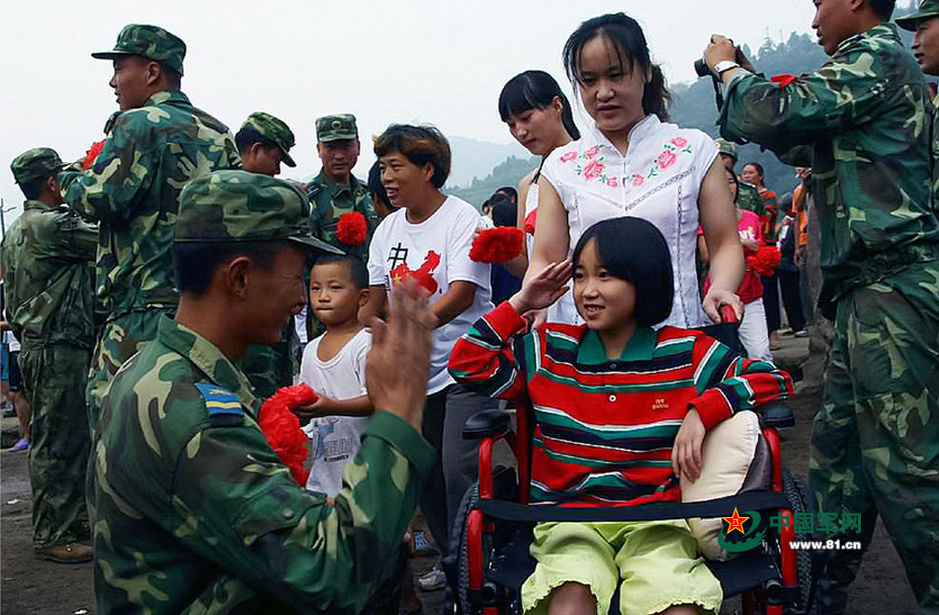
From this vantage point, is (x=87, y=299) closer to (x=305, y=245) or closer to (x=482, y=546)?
(x=482, y=546)

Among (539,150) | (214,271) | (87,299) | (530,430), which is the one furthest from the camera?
(87,299)

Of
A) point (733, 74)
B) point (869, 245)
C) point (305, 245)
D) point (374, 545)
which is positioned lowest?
point (374, 545)

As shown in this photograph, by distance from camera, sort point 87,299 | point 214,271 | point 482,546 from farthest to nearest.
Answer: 1. point 87,299
2. point 482,546
3. point 214,271

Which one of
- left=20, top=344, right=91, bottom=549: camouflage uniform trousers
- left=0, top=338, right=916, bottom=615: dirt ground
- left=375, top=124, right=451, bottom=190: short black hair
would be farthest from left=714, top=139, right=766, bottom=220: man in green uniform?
left=20, top=344, right=91, bottom=549: camouflage uniform trousers

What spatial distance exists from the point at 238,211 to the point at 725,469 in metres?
1.60

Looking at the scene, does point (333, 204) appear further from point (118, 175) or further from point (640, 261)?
point (640, 261)

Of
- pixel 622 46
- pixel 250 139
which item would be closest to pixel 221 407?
pixel 622 46

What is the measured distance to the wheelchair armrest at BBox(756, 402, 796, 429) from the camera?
271 centimetres

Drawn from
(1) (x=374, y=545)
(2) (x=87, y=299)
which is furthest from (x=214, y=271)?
(2) (x=87, y=299)

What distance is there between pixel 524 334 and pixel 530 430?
0.33m

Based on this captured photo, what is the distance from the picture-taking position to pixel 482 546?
270cm

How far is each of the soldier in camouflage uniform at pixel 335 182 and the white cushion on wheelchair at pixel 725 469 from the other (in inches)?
148

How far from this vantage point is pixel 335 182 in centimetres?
633

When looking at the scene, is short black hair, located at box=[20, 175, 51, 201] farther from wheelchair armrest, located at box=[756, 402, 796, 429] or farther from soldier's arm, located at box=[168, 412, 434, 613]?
soldier's arm, located at box=[168, 412, 434, 613]
